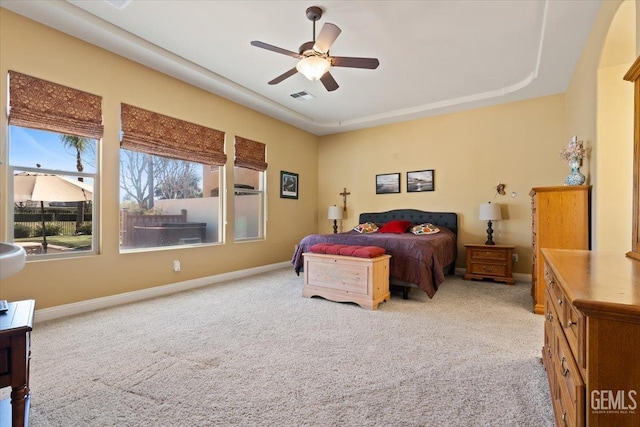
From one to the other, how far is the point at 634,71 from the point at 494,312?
2.43 metres

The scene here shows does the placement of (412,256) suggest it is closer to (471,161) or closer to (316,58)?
(316,58)

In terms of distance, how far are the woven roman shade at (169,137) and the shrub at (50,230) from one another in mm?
1108

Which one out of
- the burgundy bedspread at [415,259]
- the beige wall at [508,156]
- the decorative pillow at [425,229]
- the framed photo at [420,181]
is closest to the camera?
the beige wall at [508,156]

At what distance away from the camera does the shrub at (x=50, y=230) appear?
303 cm

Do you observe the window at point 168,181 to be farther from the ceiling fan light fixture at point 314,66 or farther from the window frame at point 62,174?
the ceiling fan light fixture at point 314,66

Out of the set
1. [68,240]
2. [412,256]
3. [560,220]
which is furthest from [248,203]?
[560,220]

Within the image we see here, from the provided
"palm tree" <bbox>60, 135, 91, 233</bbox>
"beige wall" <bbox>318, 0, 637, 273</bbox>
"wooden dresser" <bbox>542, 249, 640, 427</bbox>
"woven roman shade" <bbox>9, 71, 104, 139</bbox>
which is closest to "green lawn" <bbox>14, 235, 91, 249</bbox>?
"palm tree" <bbox>60, 135, 91, 233</bbox>

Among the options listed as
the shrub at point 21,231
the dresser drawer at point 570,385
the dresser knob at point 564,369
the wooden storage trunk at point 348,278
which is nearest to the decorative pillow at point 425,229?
the wooden storage trunk at point 348,278

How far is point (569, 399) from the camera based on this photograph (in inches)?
41.8

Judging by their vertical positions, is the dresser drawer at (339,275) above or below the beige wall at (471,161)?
below

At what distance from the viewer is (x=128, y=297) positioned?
11.7ft

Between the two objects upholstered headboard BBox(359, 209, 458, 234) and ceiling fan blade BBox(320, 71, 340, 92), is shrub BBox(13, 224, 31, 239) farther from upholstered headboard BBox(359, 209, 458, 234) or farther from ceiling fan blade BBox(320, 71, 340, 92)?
upholstered headboard BBox(359, 209, 458, 234)

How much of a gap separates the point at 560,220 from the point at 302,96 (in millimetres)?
3795

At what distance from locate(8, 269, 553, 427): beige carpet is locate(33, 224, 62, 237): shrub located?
0.88 meters
